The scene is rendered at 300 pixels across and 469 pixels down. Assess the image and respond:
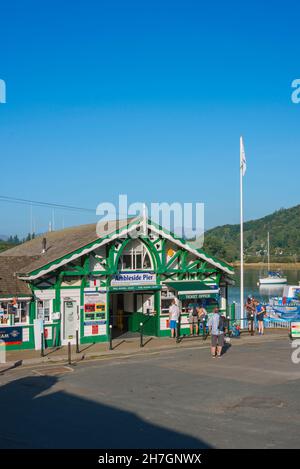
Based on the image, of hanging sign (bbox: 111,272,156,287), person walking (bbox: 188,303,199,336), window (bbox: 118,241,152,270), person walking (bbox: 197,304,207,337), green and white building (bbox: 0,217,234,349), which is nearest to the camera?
green and white building (bbox: 0,217,234,349)

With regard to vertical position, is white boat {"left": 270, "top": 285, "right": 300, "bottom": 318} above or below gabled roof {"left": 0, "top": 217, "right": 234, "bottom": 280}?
below

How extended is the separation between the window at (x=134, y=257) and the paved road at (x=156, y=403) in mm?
5522

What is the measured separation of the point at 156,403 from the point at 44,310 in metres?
10.1

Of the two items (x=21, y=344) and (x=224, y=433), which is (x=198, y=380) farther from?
(x=21, y=344)

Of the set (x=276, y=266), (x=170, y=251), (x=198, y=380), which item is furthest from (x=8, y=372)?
(x=276, y=266)

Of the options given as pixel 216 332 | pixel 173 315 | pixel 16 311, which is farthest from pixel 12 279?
pixel 216 332

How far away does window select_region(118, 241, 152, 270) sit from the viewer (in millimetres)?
24969

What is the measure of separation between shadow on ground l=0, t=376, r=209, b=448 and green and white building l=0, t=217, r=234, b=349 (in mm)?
7693

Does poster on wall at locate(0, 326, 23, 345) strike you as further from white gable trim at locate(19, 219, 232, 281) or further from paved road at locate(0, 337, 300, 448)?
paved road at locate(0, 337, 300, 448)

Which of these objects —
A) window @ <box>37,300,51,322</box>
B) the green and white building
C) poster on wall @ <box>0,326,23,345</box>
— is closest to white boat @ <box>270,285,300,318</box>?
the green and white building

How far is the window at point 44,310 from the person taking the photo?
2248 cm

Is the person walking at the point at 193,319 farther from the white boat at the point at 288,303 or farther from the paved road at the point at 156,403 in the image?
the white boat at the point at 288,303

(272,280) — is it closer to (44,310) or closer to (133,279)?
(133,279)

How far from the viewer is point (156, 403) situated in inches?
532
